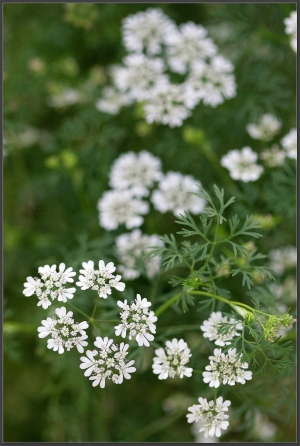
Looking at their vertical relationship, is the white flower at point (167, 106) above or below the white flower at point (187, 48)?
below

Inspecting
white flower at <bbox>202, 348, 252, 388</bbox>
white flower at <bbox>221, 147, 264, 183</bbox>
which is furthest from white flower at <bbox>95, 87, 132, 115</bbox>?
white flower at <bbox>202, 348, 252, 388</bbox>

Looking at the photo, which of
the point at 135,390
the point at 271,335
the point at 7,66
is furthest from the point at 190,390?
the point at 7,66

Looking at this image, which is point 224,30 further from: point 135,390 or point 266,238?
point 135,390

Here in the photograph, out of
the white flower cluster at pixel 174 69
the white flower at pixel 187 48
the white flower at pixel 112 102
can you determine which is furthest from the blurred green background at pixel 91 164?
the white flower at pixel 187 48

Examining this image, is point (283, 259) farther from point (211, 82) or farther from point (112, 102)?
point (112, 102)

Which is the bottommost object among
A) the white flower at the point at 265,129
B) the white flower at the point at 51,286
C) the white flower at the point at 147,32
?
the white flower at the point at 51,286

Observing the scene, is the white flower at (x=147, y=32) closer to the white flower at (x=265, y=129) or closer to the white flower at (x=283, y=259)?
the white flower at (x=265, y=129)

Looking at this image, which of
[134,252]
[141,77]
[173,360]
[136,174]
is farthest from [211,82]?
[173,360]
